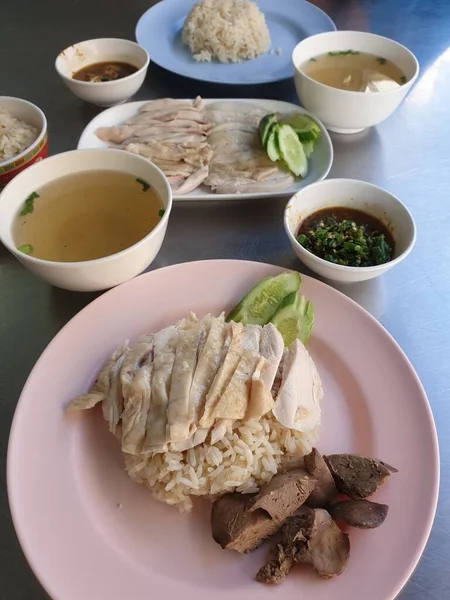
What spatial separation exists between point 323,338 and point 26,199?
49.6 inches

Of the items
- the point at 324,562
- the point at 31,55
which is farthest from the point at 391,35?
the point at 324,562

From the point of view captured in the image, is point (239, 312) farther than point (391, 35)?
No

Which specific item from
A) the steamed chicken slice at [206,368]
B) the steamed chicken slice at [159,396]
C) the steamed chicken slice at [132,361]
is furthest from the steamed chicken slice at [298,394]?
the steamed chicken slice at [132,361]

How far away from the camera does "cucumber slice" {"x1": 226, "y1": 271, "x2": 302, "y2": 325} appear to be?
1.77 m

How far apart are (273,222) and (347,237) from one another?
0.45 metres

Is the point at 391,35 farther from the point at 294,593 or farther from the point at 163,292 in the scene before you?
the point at 294,593

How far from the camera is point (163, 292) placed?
183cm

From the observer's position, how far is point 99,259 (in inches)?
65.7

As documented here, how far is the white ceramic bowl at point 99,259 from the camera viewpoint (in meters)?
1.67

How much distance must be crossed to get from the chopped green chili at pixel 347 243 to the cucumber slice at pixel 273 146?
46cm

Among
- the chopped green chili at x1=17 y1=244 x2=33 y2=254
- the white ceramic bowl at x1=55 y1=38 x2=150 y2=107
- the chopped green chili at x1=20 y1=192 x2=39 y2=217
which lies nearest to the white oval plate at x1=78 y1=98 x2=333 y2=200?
the white ceramic bowl at x1=55 y1=38 x2=150 y2=107

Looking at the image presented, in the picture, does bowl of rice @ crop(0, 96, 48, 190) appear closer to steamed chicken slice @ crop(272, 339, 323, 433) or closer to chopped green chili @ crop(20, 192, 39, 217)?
chopped green chili @ crop(20, 192, 39, 217)

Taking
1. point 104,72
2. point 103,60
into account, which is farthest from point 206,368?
point 103,60

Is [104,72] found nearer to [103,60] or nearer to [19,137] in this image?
[103,60]
